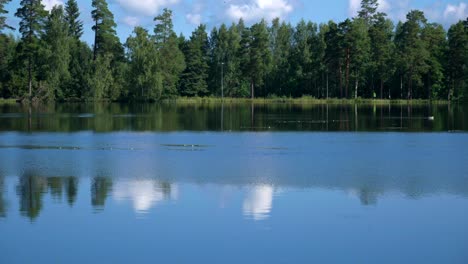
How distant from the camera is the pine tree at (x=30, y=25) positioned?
87938 mm

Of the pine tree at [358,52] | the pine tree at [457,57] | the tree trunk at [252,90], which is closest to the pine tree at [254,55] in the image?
the tree trunk at [252,90]

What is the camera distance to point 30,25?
8869 cm

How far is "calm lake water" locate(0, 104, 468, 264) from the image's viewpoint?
11.2 m

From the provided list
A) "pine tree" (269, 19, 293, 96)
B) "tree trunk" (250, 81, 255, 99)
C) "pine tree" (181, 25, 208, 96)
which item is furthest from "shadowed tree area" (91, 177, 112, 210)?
"pine tree" (269, 19, 293, 96)

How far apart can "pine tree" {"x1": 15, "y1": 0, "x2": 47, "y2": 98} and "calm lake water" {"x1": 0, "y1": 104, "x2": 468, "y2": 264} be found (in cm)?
6287

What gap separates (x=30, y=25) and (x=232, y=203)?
8069 centimetres

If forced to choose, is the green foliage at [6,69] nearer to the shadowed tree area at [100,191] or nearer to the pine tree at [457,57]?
the pine tree at [457,57]

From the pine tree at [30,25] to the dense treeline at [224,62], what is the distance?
14cm

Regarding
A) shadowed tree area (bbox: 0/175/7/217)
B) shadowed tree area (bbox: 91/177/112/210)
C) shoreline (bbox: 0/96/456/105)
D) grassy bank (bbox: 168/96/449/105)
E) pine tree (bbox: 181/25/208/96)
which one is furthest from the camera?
pine tree (bbox: 181/25/208/96)

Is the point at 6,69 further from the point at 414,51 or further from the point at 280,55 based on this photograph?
the point at 414,51

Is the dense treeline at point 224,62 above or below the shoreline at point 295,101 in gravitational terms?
above

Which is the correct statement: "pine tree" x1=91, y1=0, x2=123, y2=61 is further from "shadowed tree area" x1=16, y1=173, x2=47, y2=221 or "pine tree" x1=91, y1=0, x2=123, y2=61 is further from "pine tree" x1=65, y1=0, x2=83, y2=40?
"shadowed tree area" x1=16, y1=173, x2=47, y2=221

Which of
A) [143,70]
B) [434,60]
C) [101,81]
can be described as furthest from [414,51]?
[101,81]

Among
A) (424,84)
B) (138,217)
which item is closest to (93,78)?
(424,84)
